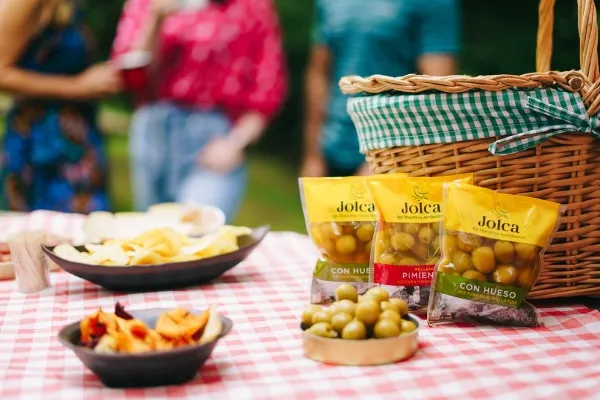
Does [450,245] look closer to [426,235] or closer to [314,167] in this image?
[426,235]

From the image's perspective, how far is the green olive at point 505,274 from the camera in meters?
1.14

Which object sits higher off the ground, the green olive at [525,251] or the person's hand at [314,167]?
the green olive at [525,251]

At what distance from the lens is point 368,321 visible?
1012mm

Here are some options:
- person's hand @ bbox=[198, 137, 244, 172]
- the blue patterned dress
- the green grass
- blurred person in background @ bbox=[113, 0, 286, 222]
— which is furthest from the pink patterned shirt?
the green grass

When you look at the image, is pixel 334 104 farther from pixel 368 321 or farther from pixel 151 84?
pixel 368 321

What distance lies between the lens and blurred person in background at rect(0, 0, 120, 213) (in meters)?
2.69

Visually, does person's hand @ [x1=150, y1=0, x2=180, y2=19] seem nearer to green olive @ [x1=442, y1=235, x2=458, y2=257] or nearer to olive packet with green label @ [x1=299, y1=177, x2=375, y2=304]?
olive packet with green label @ [x1=299, y1=177, x2=375, y2=304]

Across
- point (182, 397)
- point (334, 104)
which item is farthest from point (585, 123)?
point (334, 104)

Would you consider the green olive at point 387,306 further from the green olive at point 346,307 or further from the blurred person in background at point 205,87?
the blurred person in background at point 205,87

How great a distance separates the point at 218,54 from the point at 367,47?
63 centimetres

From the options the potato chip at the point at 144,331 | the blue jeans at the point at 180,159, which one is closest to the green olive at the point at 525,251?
the potato chip at the point at 144,331

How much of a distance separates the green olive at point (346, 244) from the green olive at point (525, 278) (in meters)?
0.25

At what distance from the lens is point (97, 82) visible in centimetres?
280

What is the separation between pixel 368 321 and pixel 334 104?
2.06 m
